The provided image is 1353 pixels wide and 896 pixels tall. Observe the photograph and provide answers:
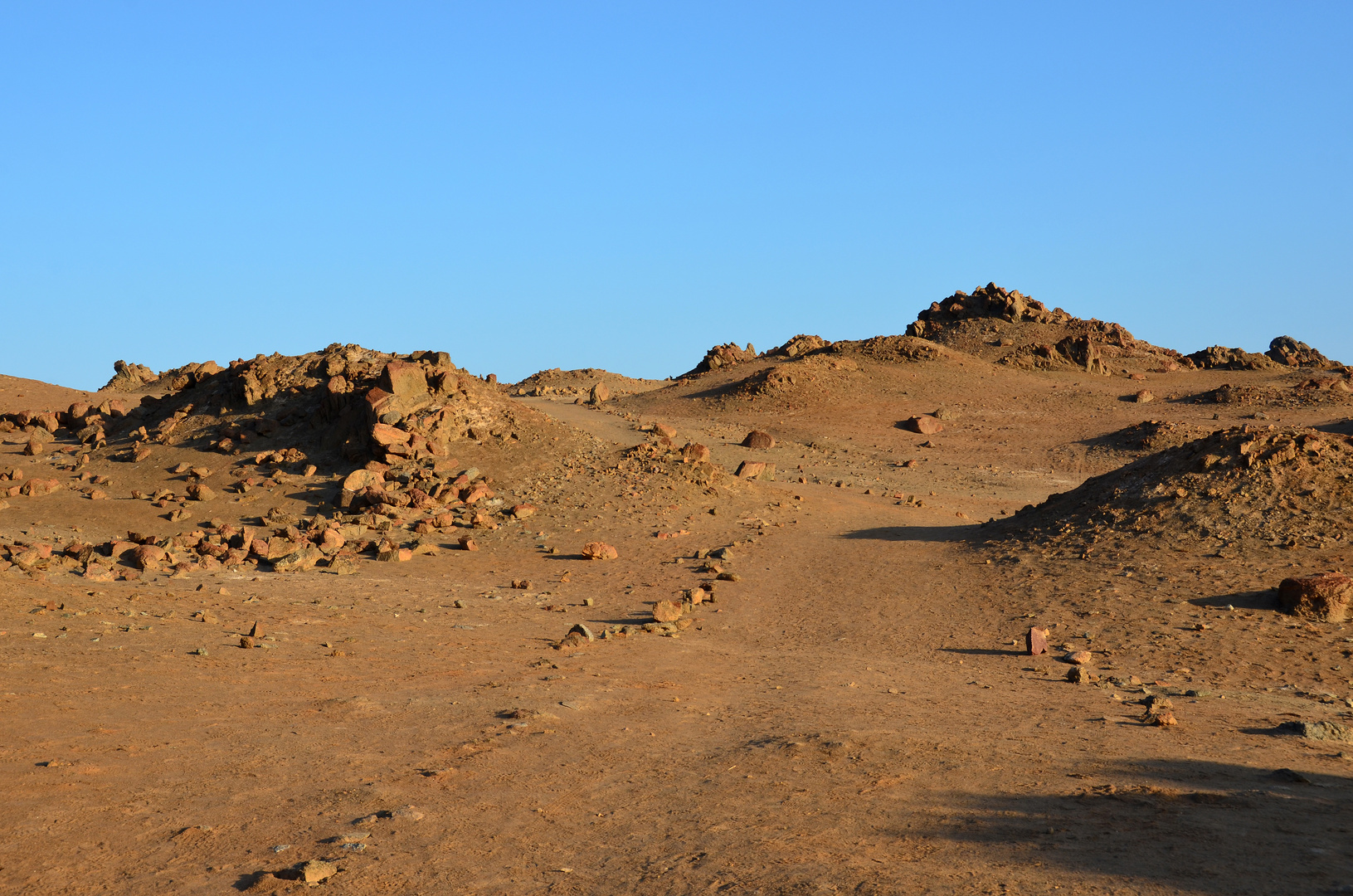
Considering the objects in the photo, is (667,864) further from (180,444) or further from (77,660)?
(180,444)

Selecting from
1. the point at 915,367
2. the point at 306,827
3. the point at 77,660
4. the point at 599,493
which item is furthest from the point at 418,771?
the point at 915,367

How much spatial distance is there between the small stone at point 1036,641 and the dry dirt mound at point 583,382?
30.5 m

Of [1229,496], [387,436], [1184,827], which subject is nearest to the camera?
[1184,827]

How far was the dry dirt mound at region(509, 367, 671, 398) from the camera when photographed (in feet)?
141

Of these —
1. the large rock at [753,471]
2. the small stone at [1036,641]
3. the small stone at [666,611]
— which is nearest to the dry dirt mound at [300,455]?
the large rock at [753,471]

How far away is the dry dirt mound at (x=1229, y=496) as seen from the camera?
13.3 metres

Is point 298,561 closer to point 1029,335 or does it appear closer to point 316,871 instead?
point 316,871

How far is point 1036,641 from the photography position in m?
10.5

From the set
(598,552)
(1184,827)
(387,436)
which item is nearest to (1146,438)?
(598,552)

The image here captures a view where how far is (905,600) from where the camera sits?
13.0 meters

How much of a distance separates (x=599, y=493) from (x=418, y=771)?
11833 millimetres

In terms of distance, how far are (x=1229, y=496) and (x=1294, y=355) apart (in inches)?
1473

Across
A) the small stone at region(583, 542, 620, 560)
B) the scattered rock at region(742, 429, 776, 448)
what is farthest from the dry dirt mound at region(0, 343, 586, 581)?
the scattered rock at region(742, 429, 776, 448)

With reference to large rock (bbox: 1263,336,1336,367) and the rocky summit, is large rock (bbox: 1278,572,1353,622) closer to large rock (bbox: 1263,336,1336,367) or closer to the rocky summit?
the rocky summit
